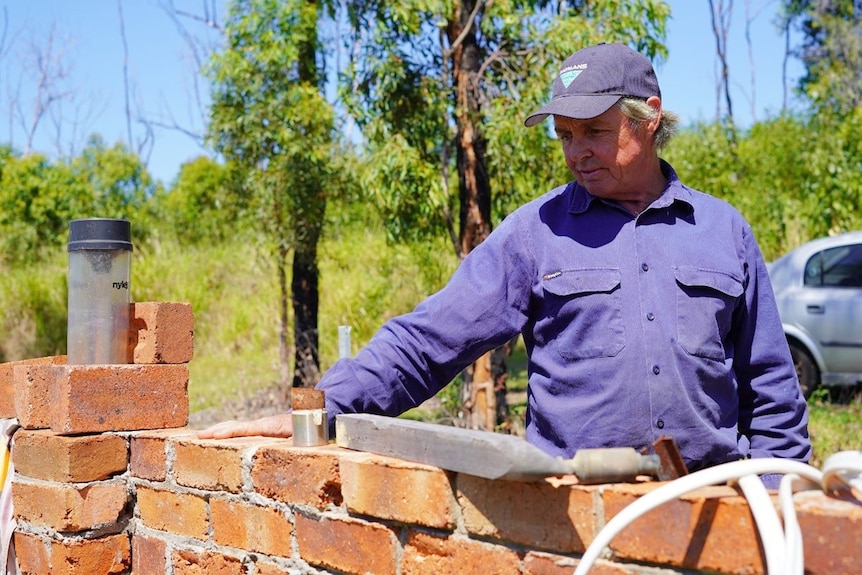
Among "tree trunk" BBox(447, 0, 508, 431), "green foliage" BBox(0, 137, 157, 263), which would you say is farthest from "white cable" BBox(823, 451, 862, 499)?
"green foliage" BBox(0, 137, 157, 263)

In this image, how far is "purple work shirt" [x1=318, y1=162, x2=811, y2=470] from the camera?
96.0 inches

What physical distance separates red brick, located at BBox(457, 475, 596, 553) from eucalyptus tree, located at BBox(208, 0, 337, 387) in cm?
726

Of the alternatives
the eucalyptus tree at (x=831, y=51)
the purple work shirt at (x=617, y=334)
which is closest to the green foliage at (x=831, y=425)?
the purple work shirt at (x=617, y=334)

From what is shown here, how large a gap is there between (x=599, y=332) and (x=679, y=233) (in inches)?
14.5

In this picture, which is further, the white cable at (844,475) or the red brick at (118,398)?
the red brick at (118,398)

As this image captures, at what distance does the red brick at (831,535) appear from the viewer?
160 cm

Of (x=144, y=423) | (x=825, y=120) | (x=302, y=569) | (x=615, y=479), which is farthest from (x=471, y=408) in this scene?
(x=825, y=120)

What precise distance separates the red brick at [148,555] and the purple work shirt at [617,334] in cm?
81

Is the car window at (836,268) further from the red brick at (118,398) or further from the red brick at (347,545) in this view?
the red brick at (347,545)

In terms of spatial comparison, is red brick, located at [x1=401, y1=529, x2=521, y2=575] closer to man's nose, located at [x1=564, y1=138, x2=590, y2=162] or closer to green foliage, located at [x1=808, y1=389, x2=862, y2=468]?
man's nose, located at [x1=564, y1=138, x2=590, y2=162]

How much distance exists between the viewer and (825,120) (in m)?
15.0

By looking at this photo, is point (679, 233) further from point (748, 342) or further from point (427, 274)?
point (427, 274)

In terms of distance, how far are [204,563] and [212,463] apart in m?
0.31

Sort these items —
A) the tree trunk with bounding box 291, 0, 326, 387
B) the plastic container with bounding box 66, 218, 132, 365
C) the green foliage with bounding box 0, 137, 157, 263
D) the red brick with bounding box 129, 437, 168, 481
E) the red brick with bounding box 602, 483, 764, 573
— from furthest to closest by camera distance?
the green foliage with bounding box 0, 137, 157, 263 → the tree trunk with bounding box 291, 0, 326, 387 → the plastic container with bounding box 66, 218, 132, 365 → the red brick with bounding box 129, 437, 168, 481 → the red brick with bounding box 602, 483, 764, 573
